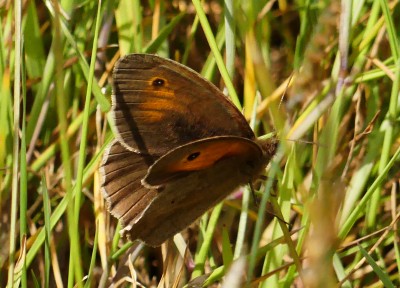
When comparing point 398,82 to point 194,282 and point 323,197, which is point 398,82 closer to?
point 194,282

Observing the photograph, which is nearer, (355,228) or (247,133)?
(247,133)

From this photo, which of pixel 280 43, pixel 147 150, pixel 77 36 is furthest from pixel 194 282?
pixel 280 43

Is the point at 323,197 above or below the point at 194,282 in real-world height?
above

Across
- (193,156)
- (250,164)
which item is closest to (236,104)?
(250,164)

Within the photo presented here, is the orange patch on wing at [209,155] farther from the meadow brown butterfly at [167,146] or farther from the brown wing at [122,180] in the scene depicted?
the brown wing at [122,180]

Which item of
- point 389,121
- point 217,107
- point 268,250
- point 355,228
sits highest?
point 217,107

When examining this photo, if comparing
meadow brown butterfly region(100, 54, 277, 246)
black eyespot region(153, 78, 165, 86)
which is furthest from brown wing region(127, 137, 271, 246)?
black eyespot region(153, 78, 165, 86)

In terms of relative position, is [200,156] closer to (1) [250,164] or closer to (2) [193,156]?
(2) [193,156]

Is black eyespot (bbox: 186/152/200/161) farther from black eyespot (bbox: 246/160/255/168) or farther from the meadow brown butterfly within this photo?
black eyespot (bbox: 246/160/255/168)
